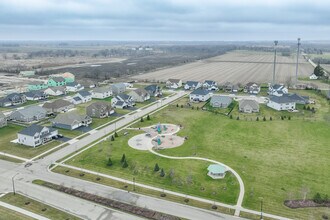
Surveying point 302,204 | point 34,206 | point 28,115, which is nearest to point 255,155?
point 302,204

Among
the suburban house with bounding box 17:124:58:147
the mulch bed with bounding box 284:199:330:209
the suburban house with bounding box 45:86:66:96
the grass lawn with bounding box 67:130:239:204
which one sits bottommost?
the mulch bed with bounding box 284:199:330:209

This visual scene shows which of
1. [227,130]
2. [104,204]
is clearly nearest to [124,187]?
[104,204]

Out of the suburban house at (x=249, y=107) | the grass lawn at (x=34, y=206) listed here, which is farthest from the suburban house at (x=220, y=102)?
the grass lawn at (x=34, y=206)

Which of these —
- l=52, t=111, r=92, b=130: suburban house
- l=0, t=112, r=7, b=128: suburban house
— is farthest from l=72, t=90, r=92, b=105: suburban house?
l=0, t=112, r=7, b=128: suburban house

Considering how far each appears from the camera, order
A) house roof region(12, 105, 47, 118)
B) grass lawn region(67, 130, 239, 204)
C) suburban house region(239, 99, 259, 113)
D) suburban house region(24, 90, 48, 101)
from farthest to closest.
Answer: suburban house region(24, 90, 48, 101), suburban house region(239, 99, 259, 113), house roof region(12, 105, 47, 118), grass lawn region(67, 130, 239, 204)

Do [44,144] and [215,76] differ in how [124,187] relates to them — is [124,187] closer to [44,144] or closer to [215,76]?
[44,144]

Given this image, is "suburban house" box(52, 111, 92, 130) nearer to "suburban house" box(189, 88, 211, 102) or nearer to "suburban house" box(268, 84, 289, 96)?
"suburban house" box(189, 88, 211, 102)
